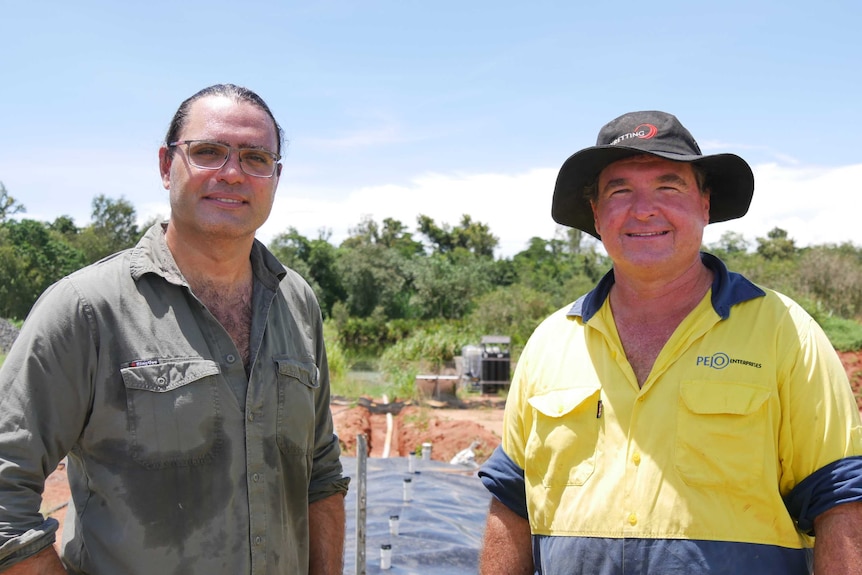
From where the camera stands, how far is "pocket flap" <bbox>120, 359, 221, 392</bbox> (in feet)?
6.03

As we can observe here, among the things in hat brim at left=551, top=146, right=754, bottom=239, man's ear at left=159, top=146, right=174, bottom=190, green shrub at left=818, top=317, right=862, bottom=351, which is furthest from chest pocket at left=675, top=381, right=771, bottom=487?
green shrub at left=818, top=317, right=862, bottom=351

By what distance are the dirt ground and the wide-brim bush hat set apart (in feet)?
25.4

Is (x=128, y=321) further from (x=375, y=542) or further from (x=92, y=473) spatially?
(x=375, y=542)

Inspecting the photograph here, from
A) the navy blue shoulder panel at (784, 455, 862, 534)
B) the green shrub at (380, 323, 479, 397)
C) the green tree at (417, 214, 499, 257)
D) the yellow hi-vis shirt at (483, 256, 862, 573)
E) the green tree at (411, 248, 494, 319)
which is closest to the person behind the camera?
the navy blue shoulder panel at (784, 455, 862, 534)

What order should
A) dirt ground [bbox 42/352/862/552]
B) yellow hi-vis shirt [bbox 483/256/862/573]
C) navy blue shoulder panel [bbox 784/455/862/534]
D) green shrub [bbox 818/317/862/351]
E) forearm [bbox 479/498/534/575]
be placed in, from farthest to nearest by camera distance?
green shrub [bbox 818/317/862/351] < dirt ground [bbox 42/352/862/552] < forearm [bbox 479/498/534/575] < yellow hi-vis shirt [bbox 483/256/862/573] < navy blue shoulder panel [bbox 784/455/862/534]

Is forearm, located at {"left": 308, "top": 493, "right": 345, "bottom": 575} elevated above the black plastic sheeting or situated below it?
above

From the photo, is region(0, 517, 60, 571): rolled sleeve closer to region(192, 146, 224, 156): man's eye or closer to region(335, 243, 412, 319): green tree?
region(192, 146, 224, 156): man's eye

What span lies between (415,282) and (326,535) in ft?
109

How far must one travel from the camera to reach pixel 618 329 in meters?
2.23

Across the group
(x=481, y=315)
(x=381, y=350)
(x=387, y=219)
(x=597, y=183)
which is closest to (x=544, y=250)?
(x=387, y=219)

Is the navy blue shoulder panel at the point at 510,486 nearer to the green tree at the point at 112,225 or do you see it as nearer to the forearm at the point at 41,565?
the forearm at the point at 41,565

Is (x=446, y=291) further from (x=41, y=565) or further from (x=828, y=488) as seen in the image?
(x=41, y=565)

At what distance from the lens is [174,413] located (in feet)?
6.16

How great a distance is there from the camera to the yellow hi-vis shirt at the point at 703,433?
1.87 meters
